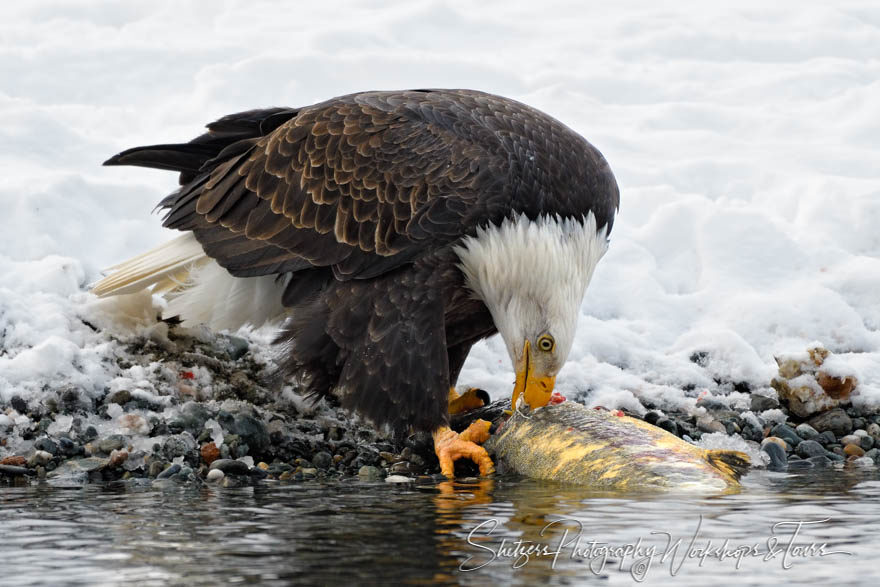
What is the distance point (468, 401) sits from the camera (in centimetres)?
609

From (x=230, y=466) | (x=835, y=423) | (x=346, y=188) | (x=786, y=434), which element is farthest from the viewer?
(x=835, y=423)

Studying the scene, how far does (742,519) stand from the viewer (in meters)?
3.90

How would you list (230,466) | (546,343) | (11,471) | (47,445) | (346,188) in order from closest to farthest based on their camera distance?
(11,471)
(230,466)
(47,445)
(546,343)
(346,188)

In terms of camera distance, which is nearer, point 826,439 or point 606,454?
point 606,454

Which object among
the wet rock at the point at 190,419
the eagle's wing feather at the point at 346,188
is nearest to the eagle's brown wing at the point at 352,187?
the eagle's wing feather at the point at 346,188

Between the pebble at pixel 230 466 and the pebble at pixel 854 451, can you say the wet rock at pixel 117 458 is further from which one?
the pebble at pixel 854 451

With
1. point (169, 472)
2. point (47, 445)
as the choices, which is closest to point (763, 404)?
point (169, 472)

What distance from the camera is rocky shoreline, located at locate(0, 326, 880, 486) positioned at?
5.09 metres

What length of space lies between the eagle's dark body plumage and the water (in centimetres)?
71

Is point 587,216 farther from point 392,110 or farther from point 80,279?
point 80,279

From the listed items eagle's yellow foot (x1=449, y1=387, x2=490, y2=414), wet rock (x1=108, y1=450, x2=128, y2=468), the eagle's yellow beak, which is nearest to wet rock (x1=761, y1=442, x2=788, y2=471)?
the eagle's yellow beak

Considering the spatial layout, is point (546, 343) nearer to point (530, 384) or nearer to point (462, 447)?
point (530, 384)

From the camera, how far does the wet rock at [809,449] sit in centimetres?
554

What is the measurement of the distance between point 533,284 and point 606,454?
0.83m
